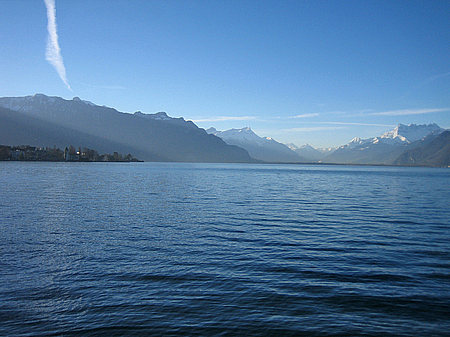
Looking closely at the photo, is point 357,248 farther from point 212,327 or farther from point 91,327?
point 91,327

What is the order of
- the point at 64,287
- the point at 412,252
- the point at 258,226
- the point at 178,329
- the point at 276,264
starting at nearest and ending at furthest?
the point at 178,329
the point at 64,287
the point at 276,264
the point at 412,252
the point at 258,226

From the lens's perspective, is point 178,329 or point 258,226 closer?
point 178,329

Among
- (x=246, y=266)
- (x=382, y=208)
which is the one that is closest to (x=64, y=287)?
(x=246, y=266)

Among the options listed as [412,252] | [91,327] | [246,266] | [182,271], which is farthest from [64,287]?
[412,252]

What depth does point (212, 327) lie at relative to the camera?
12594mm

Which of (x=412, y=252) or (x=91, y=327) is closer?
(x=91, y=327)

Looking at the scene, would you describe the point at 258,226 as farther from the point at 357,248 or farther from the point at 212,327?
the point at 212,327

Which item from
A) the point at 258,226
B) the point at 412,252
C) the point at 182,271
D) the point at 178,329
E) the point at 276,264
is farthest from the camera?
the point at 258,226

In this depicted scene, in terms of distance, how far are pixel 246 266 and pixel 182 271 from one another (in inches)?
152

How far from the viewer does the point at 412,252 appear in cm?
2403

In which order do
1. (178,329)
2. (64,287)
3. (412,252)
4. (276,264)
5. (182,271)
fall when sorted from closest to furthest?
(178,329)
(64,287)
(182,271)
(276,264)
(412,252)

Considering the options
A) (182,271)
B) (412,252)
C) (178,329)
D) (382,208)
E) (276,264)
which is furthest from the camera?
(382,208)

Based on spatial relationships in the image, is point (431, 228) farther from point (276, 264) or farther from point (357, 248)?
point (276, 264)

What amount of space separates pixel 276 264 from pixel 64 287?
11.8m
